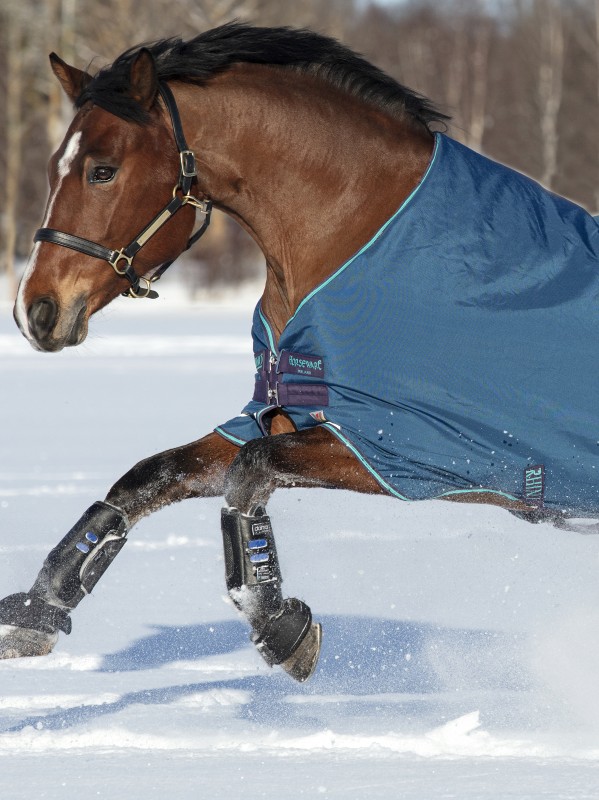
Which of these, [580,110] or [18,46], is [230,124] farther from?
[580,110]

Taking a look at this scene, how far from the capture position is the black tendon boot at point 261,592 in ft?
9.28

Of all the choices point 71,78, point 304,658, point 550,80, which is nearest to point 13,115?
point 550,80

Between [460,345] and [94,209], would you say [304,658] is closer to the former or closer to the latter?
[460,345]

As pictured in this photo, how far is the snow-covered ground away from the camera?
2594 millimetres

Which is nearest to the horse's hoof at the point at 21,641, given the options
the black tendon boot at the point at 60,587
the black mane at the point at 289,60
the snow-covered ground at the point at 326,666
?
the black tendon boot at the point at 60,587

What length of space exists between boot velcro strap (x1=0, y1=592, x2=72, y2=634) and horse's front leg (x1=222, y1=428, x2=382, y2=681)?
0.45 meters

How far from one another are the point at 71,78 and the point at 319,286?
788 millimetres

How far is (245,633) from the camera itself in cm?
384

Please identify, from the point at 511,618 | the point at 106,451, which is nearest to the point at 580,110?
the point at 106,451

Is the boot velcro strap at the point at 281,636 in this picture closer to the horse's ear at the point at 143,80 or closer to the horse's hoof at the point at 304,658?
the horse's hoof at the point at 304,658

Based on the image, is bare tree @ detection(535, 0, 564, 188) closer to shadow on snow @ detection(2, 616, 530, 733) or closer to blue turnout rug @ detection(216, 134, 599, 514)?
shadow on snow @ detection(2, 616, 530, 733)

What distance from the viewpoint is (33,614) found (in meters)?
3.00

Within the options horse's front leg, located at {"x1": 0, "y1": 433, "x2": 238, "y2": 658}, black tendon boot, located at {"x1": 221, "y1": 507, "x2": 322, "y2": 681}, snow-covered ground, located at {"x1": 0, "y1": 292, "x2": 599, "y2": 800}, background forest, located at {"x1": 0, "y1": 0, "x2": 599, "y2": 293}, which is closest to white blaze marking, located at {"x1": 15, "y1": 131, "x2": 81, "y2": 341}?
horse's front leg, located at {"x1": 0, "y1": 433, "x2": 238, "y2": 658}

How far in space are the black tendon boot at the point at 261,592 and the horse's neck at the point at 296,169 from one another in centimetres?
53
